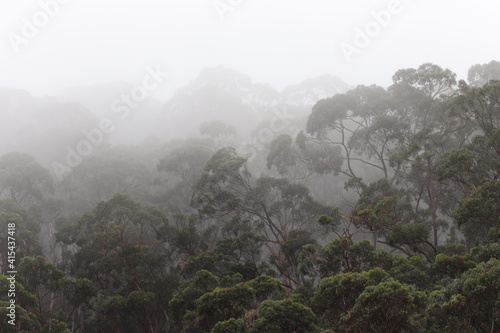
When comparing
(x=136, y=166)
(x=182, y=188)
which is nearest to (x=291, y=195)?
(x=182, y=188)

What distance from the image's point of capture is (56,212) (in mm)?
25875

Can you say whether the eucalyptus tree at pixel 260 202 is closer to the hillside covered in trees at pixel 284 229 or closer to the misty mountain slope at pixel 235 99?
the hillside covered in trees at pixel 284 229

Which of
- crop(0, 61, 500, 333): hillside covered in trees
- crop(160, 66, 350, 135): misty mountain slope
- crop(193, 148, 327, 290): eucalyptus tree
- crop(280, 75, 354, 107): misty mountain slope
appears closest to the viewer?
crop(0, 61, 500, 333): hillside covered in trees

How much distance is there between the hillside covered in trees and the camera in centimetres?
854

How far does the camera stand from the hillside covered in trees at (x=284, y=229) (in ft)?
28.0

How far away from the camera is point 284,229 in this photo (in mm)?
18859

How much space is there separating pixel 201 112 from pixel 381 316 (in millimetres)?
45962
